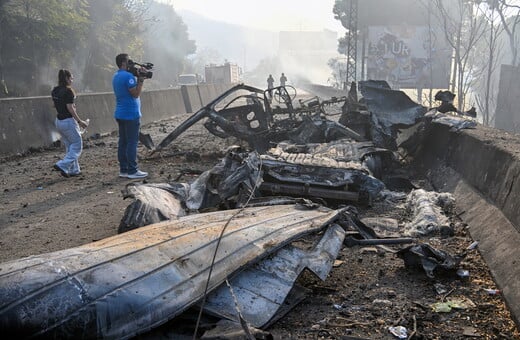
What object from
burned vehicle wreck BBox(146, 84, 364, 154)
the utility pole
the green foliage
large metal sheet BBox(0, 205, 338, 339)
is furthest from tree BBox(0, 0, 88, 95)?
large metal sheet BBox(0, 205, 338, 339)

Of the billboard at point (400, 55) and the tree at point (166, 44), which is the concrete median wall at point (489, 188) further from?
the tree at point (166, 44)

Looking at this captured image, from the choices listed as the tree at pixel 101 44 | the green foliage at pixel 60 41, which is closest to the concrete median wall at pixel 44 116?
the green foliage at pixel 60 41

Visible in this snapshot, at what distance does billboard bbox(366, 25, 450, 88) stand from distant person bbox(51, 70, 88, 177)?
3583 cm

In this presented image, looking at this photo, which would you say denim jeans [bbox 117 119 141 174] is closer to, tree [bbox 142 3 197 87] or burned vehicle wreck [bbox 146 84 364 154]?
burned vehicle wreck [bbox 146 84 364 154]

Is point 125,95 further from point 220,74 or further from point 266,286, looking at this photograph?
point 220,74

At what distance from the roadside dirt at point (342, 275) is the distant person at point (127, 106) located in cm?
52

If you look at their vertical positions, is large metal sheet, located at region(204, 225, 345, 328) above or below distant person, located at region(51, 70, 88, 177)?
below

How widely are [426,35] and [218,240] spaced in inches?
1671

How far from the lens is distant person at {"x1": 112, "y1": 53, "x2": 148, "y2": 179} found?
287 inches

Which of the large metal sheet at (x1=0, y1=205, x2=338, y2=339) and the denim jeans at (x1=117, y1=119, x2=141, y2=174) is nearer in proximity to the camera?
the large metal sheet at (x1=0, y1=205, x2=338, y2=339)

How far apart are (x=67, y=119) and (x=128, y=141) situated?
41.7 inches

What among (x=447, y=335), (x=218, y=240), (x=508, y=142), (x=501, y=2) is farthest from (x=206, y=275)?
(x=501, y=2)

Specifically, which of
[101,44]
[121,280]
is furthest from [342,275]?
[101,44]

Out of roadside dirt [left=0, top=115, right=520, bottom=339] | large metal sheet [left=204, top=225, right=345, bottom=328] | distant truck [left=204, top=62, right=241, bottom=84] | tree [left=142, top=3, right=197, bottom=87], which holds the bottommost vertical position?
roadside dirt [left=0, top=115, right=520, bottom=339]
